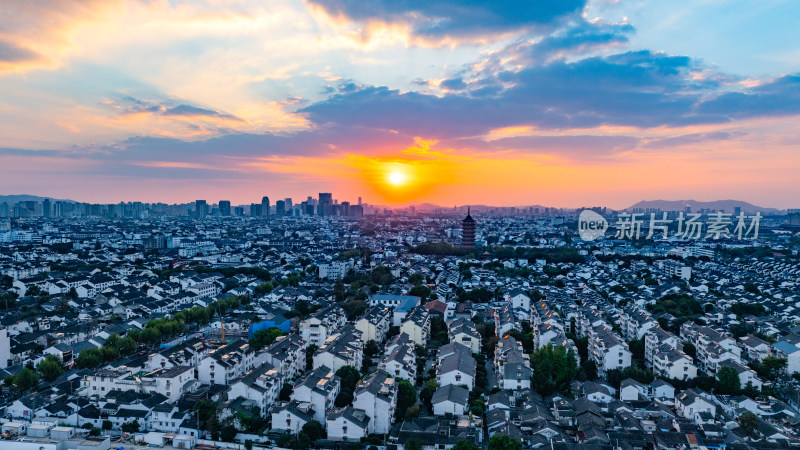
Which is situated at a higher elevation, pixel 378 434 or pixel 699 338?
pixel 699 338

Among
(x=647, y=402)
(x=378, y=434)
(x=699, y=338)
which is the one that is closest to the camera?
(x=378, y=434)

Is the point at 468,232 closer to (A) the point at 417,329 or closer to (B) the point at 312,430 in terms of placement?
(A) the point at 417,329

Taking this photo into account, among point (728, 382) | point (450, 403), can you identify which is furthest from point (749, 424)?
point (450, 403)

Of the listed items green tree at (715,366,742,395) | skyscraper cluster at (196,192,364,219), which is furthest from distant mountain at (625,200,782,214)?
green tree at (715,366,742,395)

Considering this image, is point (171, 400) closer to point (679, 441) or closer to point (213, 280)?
point (679, 441)

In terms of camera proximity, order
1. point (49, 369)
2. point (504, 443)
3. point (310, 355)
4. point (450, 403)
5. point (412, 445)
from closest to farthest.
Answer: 1. point (504, 443)
2. point (412, 445)
3. point (450, 403)
4. point (49, 369)
5. point (310, 355)

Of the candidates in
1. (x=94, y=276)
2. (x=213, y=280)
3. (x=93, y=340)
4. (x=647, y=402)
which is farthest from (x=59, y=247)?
(x=647, y=402)
